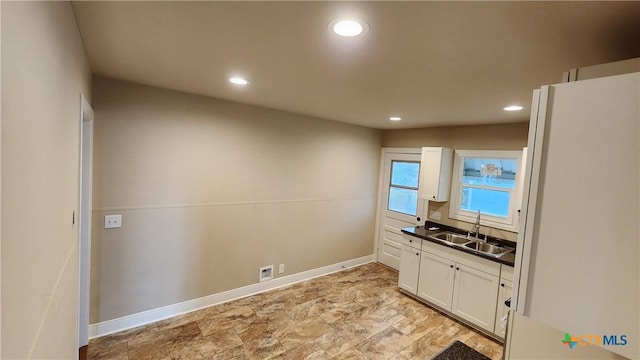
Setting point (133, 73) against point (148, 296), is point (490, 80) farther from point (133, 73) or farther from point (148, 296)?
point (148, 296)

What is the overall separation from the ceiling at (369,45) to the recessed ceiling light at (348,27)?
0.04 m

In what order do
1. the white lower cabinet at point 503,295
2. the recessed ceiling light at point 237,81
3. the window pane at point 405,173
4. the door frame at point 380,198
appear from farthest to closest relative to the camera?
the door frame at point 380,198 < the window pane at point 405,173 < the white lower cabinet at point 503,295 < the recessed ceiling light at point 237,81

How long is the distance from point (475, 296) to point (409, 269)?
0.84m

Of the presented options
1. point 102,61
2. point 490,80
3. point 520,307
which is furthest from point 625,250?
point 102,61

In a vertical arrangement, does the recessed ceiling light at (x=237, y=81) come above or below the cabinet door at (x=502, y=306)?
above

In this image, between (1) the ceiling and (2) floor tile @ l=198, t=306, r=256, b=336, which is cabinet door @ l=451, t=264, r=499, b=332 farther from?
(2) floor tile @ l=198, t=306, r=256, b=336

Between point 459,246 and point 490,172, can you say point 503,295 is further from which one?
point 490,172

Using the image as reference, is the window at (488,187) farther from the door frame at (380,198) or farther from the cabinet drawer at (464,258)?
the door frame at (380,198)

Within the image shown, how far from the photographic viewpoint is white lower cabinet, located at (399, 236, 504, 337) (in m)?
2.91

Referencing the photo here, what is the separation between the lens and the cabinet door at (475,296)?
2.91m

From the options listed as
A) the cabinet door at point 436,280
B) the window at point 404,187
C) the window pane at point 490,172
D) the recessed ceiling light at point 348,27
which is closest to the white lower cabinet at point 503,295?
the cabinet door at point 436,280

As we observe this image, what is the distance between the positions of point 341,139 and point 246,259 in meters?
2.18

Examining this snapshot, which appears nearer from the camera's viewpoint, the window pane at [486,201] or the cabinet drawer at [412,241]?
the window pane at [486,201]

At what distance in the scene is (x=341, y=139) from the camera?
430cm
